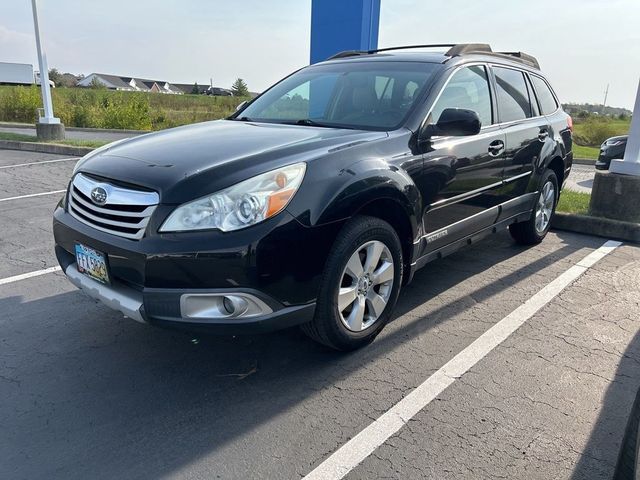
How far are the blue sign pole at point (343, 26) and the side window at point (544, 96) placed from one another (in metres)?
3.92

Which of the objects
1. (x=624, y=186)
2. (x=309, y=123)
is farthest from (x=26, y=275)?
(x=624, y=186)

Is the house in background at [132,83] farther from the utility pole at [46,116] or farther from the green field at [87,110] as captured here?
the utility pole at [46,116]

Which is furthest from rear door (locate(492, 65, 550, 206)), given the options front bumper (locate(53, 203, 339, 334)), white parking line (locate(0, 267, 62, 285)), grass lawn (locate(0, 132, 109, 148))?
grass lawn (locate(0, 132, 109, 148))

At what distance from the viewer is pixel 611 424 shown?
8.22 feet

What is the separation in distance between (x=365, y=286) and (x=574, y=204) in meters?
4.74

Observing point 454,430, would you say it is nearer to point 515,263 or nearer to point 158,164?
point 158,164

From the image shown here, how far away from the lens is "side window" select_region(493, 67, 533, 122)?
4371 mm

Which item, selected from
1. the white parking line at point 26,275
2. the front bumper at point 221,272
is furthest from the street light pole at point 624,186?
the white parking line at point 26,275

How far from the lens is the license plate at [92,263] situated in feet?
8.84

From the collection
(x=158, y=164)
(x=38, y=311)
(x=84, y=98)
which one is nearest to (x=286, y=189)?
(x=158, y=164)

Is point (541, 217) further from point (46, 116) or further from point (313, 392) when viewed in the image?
point (46, 116)

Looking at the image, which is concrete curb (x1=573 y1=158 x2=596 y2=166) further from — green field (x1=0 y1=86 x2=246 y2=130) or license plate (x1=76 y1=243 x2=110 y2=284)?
license plate (x1=76 y1=243 x2=110 y2=284)

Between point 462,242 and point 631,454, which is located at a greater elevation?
point 631,454

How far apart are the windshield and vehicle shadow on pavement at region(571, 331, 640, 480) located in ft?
6.64
